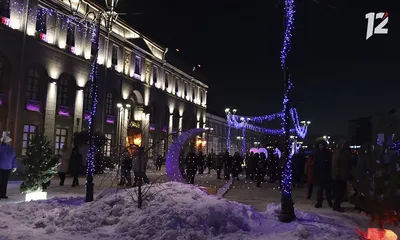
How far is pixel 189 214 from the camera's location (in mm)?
8055

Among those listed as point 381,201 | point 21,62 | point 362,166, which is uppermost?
point 21,62

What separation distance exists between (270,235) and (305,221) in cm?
155

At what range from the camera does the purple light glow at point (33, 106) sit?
27852mm

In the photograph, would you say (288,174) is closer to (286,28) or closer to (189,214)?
(189,214)

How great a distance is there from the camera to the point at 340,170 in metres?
11.4

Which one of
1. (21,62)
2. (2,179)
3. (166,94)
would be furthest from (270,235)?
(166,94)

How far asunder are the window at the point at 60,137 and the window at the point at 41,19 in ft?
25.9

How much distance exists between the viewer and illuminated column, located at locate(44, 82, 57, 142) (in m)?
29.5

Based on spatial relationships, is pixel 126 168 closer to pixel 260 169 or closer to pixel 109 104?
pixel 260 169

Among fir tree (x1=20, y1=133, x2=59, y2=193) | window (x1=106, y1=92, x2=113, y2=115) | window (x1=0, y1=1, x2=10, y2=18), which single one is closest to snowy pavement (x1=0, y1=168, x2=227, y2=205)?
fir tree (x1=20, y1=133, x2=59, y2=193)

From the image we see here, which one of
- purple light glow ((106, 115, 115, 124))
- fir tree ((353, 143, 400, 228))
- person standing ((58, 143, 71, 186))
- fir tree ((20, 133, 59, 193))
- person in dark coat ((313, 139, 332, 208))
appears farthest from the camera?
purple light glow ((106, 115, 115, 124))

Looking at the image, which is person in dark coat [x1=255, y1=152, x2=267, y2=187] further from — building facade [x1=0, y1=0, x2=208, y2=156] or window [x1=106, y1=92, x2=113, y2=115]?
window [x1=106, y1=92, x2=113, y2=115]

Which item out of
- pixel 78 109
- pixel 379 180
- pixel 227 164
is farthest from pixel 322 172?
pixel 78 109

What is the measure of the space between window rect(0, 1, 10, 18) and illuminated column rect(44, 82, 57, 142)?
6143 millimetres
